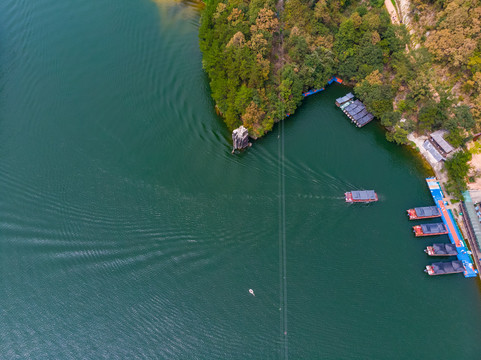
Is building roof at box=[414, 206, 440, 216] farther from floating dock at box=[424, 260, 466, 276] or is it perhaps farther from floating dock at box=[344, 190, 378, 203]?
A: floating dock at box=[424, 260, 466, 276]

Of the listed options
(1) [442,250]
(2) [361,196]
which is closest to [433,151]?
(2) [361,196]

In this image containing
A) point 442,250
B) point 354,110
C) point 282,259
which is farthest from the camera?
point 354,110

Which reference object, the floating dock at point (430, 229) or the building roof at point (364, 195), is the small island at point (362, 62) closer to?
the floating dock at point (430, 229)

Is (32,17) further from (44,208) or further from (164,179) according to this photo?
(164,179)

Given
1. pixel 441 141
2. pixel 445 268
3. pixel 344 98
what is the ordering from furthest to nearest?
pixel 344 98 < pixel 441 141 < pixel 445 268

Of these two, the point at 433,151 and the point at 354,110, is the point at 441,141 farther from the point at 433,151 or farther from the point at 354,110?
the point at 354,110

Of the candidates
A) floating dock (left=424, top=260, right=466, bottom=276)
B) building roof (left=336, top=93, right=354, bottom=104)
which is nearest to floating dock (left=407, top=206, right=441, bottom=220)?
floating dock (left=424, top=260, right=466, bottom=276)

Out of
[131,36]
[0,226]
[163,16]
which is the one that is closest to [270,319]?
[0,226]
